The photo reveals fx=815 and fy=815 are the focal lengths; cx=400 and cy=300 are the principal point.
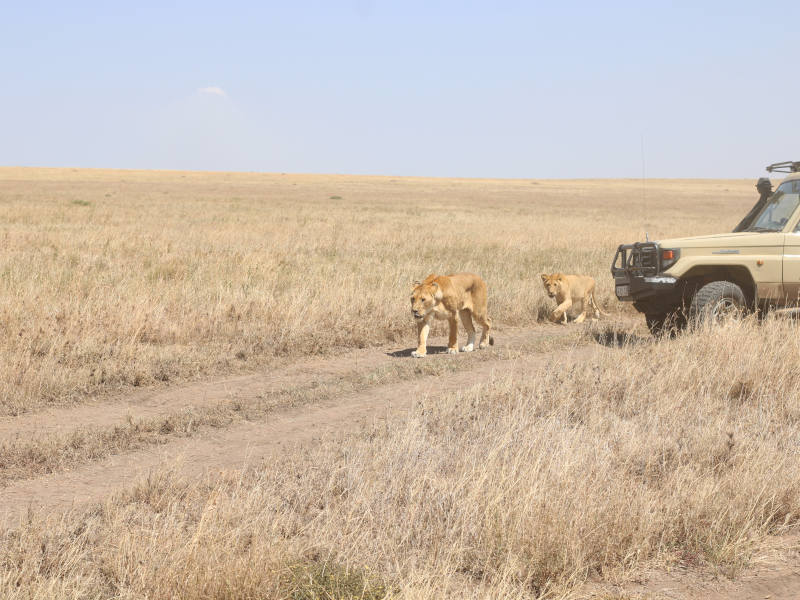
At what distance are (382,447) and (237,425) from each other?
175 cm

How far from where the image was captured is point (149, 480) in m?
4.97

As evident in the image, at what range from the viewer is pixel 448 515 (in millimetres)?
4336

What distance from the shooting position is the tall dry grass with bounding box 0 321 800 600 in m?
3.74

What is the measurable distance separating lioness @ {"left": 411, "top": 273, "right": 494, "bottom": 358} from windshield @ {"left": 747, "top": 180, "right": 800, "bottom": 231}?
142 inches

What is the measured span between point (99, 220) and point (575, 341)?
64.3 feet

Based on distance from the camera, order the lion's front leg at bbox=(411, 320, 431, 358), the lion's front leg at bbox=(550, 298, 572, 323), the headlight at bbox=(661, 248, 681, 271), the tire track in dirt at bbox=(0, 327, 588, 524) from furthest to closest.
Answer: the lion's front leg at bbox=(550, 298, 572, 323), the headlight at bbox=(661, 248, 681, 271), the lion's front leg at bbox=(411, 320, 431, 358), the tire track in dirt at bbox=(0, 327, 588, 524)

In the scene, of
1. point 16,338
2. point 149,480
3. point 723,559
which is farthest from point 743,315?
point 16,338

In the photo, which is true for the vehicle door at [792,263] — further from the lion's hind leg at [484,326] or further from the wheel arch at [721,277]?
the lion's hind leg at [484,326]

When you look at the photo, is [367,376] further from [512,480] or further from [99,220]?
[99,220]

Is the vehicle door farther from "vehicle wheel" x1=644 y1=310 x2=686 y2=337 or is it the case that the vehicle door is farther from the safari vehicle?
"vehicle wheel" x1=644 y1=310 x2=686 y2=337

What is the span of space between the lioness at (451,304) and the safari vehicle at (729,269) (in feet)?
6.16

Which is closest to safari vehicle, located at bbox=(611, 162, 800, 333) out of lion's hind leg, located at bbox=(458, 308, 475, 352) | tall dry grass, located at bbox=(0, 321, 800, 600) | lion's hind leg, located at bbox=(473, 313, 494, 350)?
lion's hind leg, located at bbox=(473, 313, 494, 350)

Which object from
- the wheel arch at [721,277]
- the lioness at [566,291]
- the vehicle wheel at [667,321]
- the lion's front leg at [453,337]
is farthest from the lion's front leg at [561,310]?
the lion's front leg at [453,337]

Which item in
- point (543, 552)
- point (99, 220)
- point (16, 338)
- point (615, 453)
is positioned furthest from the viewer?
point (99, 220)
